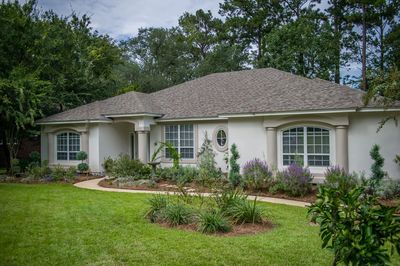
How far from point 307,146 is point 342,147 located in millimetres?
1438

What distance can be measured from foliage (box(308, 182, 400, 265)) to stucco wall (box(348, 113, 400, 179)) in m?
10.4

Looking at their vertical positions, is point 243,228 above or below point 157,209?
below

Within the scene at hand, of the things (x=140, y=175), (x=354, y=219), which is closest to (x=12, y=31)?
(x=140, y=175)

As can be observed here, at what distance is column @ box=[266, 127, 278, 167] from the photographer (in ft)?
49.5

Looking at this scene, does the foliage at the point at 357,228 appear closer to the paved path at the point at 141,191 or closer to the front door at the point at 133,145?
the paved path at the point at 141,191

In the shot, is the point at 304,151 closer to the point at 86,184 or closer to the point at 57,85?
the point at 86,184

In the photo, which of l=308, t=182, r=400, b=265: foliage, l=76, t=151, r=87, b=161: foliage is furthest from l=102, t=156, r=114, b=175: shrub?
l=308, t=182, r=400, b=265: foliage

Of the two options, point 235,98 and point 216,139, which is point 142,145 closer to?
point 216,139

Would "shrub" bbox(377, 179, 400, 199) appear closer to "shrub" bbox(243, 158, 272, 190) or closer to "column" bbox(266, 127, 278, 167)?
"shrub" bbox(243, 158, 272, 190)

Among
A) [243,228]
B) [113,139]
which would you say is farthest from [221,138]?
[243,228]

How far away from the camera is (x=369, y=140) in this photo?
45.6 feet

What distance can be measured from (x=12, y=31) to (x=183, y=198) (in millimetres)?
16412

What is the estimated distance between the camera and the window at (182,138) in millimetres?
19078

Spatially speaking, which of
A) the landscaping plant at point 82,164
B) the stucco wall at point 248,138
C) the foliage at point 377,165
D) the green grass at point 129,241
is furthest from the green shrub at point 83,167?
the foliage at point 377,165
